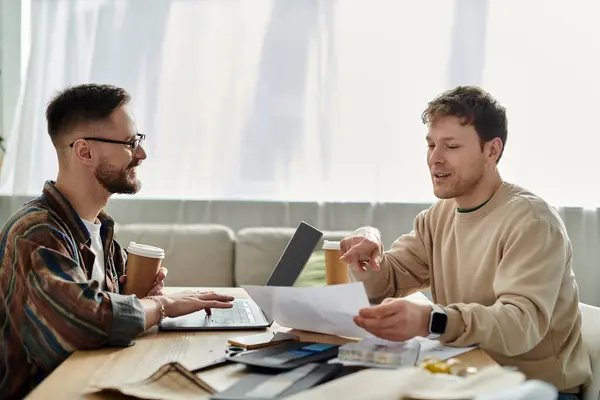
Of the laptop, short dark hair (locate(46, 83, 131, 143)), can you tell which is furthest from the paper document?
short dark hair (locate(46, 83, 131, 143))

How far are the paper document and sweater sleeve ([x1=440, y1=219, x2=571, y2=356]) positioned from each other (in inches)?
7.4

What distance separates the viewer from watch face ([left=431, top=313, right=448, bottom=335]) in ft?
4.27

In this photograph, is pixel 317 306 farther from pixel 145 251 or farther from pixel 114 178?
pixel 114 178

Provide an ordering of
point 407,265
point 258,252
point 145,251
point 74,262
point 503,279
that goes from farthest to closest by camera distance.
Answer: point 258,252, point 407,265, point 145,251, point 503,279, point 74,262

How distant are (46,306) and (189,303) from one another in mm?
333

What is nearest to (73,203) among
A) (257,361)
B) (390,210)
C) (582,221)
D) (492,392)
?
(257,361)

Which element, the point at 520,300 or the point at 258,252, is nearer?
the point at 520,300

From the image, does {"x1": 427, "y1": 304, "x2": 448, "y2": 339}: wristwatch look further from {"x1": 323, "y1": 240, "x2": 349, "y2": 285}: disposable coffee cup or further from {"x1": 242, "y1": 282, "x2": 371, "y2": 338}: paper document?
{"x1": 323, "y1": 240, "x2": 349, "y2": 285}: disposable coffee cup

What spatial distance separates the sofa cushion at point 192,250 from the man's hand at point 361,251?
1.47 meters

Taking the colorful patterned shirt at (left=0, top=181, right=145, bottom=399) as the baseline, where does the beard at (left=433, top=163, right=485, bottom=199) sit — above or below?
above

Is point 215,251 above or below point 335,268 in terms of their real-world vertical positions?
below

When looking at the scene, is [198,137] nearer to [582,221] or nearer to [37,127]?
[37,127]

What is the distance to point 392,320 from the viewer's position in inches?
49.4

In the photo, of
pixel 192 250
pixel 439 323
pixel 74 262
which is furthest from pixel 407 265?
pixel 192 250
